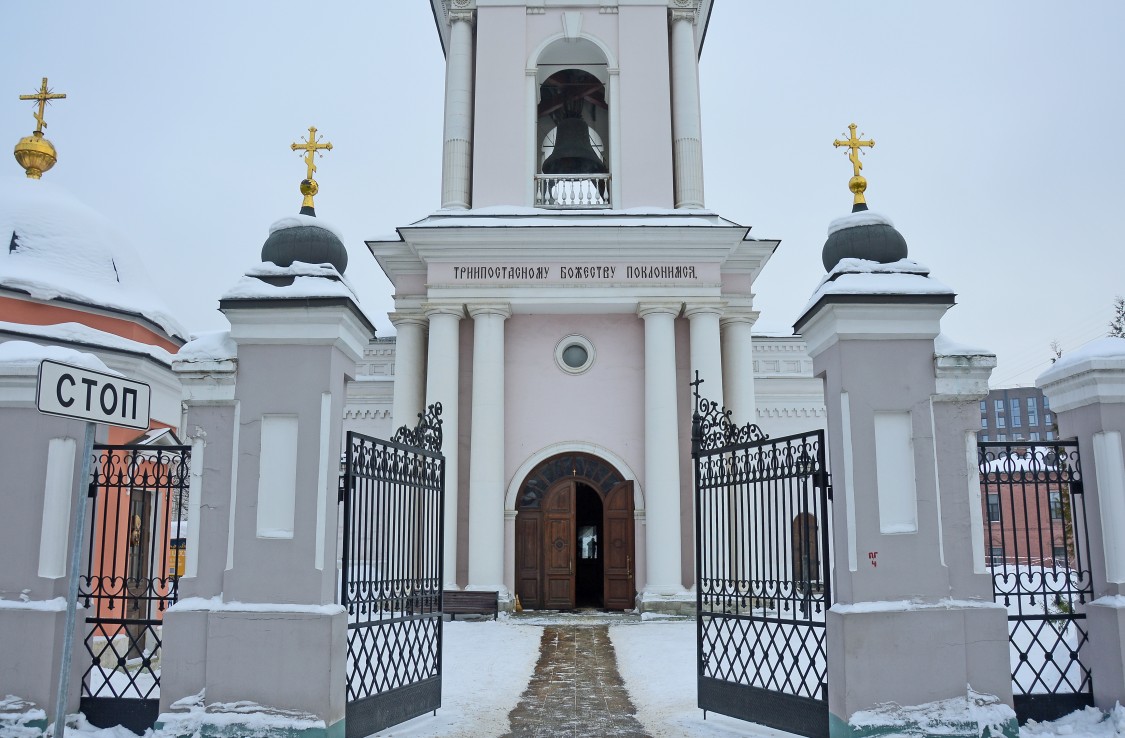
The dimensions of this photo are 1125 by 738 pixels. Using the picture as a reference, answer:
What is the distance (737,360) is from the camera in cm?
1769

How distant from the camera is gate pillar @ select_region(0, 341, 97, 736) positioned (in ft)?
22.6

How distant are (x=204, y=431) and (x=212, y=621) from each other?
1375 millimetres

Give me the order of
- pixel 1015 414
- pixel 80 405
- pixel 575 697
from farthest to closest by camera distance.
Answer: pixel 1015 414
pixel 575 697
pixel 80 405

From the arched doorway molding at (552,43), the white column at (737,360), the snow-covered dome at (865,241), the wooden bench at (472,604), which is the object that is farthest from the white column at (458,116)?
the snow-covered dome at (865,241)

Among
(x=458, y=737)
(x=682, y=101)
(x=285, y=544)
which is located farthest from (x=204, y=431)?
(x=682, y=101)

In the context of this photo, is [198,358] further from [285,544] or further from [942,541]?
[942,541]

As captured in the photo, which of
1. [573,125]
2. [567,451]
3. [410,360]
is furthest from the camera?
[573,125]

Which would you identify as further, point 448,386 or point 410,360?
point 410,360

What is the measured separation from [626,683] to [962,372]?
4.73 meters

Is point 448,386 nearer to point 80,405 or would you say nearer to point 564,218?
point 564,218

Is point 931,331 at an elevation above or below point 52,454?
above

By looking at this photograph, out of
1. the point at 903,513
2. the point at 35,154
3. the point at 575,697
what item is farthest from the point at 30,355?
the point at 35,154

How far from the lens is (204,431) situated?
6938 mm

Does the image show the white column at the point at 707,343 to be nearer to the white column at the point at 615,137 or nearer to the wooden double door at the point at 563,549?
the wooden double door at the point at 563,549
